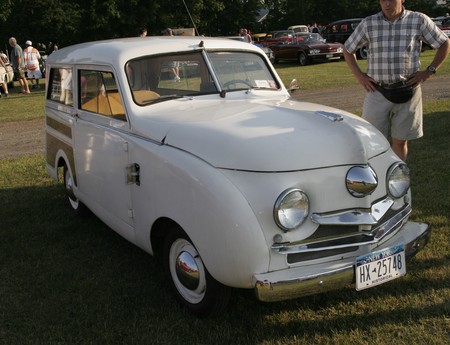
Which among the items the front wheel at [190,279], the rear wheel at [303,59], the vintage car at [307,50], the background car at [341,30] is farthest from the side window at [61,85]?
the background car at [341,30]

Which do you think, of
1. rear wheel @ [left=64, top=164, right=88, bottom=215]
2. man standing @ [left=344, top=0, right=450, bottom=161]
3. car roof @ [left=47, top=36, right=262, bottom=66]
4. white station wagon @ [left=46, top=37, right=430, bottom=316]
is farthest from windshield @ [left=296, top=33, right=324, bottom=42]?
white station wagon @ [left=46, top=37, right=430, bottom=316]

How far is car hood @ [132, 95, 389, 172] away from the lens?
2736mm

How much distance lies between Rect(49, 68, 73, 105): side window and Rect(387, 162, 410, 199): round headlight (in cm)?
309

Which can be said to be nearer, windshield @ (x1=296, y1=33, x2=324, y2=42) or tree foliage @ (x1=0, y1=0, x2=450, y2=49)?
windshield @ (x1=296, y1=33, x2=324, y2=42)

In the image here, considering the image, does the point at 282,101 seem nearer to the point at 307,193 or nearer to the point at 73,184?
the point at 307,193

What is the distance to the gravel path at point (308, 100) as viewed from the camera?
9039 millimetres

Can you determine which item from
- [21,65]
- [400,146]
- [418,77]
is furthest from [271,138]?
[21,65]

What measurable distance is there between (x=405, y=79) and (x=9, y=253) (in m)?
3.89

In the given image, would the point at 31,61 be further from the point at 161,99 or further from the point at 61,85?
the point at 161,99

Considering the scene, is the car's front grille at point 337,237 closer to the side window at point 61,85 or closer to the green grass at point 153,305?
the green grass at point 153,305

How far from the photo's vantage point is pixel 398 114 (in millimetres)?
4566

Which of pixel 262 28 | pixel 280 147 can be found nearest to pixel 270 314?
pixel 280 147

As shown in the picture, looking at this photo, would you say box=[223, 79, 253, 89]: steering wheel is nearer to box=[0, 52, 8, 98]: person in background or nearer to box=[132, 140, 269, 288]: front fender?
box=[132, 140, 269, 288]: front fender

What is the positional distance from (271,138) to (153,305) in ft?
4.77
